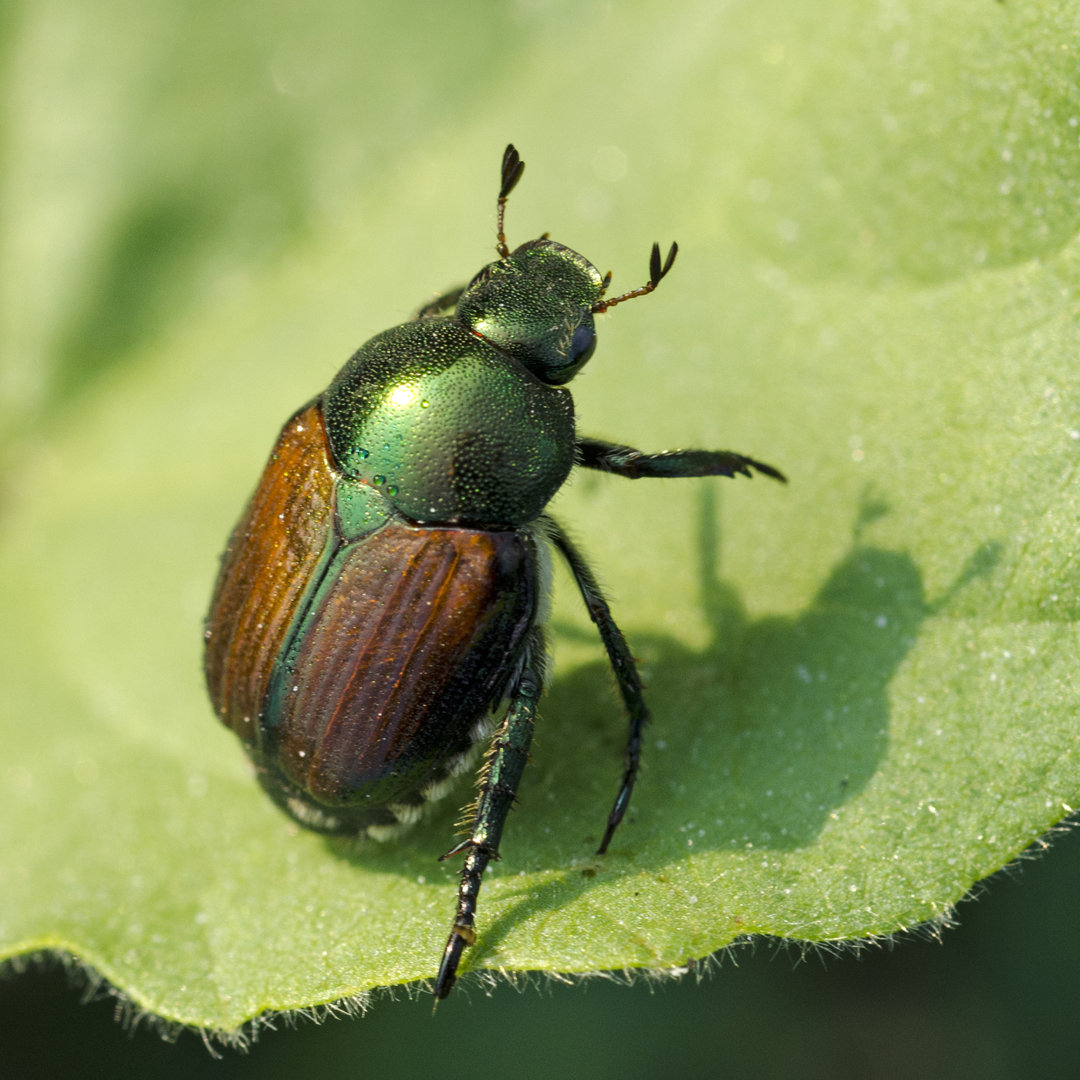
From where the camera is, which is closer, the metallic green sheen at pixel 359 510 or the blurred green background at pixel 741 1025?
the metallic green sheen at pixel 359 510

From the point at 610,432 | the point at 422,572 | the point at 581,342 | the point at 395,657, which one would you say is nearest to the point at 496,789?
the point at 395,657

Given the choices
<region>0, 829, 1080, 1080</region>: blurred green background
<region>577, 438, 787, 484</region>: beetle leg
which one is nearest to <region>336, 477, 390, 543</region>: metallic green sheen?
<region>577, 438, 787, 484</region>: beetle leg

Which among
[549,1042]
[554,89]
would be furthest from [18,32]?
[549,1042]

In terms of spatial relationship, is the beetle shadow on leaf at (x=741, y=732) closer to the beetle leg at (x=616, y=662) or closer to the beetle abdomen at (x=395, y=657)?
the beetle leg at (x=616, y=662)

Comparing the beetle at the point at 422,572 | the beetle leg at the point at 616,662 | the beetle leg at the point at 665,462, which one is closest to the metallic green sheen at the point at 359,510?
the beetle at the point at 422,572

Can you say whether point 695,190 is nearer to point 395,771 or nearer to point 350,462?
point 350,462

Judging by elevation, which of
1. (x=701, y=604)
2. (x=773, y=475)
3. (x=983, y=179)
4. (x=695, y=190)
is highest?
(x=983, y=179)
